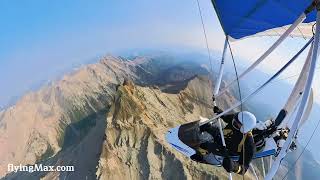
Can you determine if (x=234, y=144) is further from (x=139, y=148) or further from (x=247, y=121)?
(x=139, y=148)

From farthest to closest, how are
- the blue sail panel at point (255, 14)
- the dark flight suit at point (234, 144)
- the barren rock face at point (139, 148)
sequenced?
the barren rock face at point (139, 148) → the blue sail panel at point (255, 14) → the dark flight suit at point (234, 144)

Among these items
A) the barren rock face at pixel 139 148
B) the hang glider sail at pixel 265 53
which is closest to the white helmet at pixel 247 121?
the hang glider sail at pixel 265 53

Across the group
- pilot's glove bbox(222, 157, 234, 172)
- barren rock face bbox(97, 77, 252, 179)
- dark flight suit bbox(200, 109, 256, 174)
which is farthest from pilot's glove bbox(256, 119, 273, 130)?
barren rock face bbox(97, 77, 252, 179)

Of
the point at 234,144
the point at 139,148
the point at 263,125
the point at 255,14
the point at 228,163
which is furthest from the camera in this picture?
the point at 139,148

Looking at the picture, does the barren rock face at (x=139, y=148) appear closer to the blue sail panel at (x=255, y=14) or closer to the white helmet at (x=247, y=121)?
the blue sail panel at (x=255, y=14)

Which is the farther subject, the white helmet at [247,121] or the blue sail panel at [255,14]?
the blue sail panel at [255,14]

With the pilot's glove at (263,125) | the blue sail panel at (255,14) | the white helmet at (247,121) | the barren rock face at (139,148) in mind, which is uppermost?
the blue sail panel at (255,14)

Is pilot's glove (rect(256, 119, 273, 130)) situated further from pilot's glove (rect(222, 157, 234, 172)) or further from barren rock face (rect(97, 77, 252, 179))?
barren rock face (rect(97, 77, 252, 179))

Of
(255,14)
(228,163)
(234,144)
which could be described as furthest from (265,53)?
(228,163)

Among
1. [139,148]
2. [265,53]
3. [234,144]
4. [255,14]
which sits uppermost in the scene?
[255,14]

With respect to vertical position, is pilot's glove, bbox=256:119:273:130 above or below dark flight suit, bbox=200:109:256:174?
above

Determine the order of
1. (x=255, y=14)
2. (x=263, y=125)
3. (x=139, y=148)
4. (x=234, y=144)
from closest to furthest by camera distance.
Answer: (x=234, y=144), (x=263, y=125), (x=255, y=14), (x=139, y=148)

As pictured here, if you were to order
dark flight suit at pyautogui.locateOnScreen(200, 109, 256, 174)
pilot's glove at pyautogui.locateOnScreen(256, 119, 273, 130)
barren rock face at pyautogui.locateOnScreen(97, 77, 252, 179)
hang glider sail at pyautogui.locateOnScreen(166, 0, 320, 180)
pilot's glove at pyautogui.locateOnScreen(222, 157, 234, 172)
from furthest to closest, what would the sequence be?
barren rock face at pyautogui.locateOnScreen(97, 77, 252, 179) → pilot's glove at pyautogui.locateOnScreen(256, 119, 273, 130) → hang glider sail at pyautogui.locateOnScreen(166, 0, 320, 180) → dark flight suit at pyautogui.locateOnScreen(200, 109, 256, 174) → pilot's glove at pyautogui.locateOnScreen(222, 157, 234, 172)
